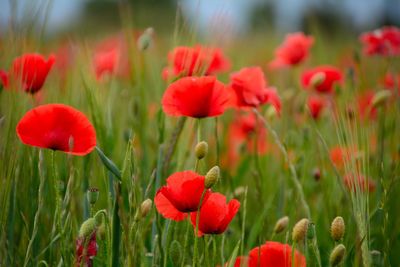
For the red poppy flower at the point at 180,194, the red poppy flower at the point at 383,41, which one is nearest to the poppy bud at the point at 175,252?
the red poppy flower at the point at 180,194

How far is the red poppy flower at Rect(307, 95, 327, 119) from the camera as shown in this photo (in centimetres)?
148

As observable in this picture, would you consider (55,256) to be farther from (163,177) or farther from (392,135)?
(392,135)

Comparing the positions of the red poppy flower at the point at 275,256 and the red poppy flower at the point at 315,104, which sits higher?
the red poppy flower at the point at 315,104

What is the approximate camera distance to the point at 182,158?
3.33 ft

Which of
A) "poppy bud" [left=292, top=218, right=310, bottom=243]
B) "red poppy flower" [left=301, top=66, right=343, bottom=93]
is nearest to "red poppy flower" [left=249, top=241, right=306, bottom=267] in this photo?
"poppy bud" [left=292, top=218, right=310, bottom=243]

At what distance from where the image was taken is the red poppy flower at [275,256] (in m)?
0.75

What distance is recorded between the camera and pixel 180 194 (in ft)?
2.43

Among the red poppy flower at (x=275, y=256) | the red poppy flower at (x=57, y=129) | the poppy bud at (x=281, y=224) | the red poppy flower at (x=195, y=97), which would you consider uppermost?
the red poppy flower at (x=195, y=97)

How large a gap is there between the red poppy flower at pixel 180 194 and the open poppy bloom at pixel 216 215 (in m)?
0.01

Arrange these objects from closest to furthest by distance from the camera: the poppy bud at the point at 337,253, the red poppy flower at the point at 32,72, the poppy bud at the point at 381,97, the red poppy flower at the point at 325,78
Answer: the poppy bud at the point at 337,253, the red poppy flower at the point at 32,72, the poppy bud at the point at 381,97, the red poppy flower at the point at 325,78

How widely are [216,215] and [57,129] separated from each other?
0.75 ft

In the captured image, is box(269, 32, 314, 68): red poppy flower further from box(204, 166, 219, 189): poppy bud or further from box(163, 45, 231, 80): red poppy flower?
box(204, 166, 219, 189): poppy bud

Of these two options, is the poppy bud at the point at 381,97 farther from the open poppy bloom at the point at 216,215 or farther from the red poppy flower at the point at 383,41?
the open poppy bloom at the point at 216,215

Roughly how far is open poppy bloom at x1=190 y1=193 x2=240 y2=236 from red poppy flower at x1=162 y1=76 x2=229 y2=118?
0.45 ft
